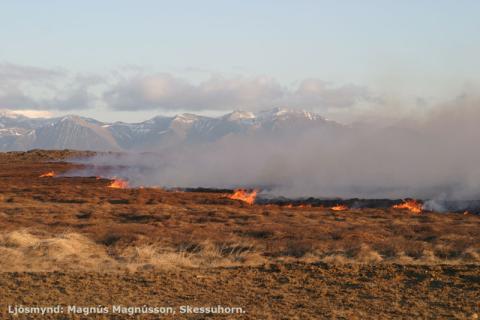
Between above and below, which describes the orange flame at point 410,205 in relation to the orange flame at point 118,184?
below

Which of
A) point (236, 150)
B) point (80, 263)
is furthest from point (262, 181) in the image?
point (80, 263)

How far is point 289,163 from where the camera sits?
10981 centimetres

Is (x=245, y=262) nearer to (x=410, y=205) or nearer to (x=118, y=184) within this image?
(x=410, y=205)

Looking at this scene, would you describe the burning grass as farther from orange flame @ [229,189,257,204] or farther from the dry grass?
the dry grass

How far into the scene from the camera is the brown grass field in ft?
59.6

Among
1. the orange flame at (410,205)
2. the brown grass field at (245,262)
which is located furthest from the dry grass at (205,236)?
the orange flame at (410,205)

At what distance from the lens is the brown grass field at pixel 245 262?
18.2 metres

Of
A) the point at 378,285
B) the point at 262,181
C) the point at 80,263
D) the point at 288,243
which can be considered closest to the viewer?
the point at 378,285

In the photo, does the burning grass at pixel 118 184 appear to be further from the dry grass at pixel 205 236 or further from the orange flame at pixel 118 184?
the dry grass at pixel 205 236

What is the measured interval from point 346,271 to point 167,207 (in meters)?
28.6

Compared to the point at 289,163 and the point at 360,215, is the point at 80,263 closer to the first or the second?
the point at 360,215

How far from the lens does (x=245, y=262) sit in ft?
83.7

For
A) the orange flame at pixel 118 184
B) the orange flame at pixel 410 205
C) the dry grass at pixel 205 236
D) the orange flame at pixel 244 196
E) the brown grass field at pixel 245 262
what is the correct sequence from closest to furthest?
1. the brown grass field at pixel 245 262
2. the dry grass at pixel 205 236
3. the orange flame at pixel 410 205
4. the orange flame at pixel 244 196
5. the orange flame at pixel 118 184

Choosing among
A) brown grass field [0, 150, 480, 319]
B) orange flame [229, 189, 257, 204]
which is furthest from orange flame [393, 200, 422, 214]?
orange flame [229, 189, 257, 204]
